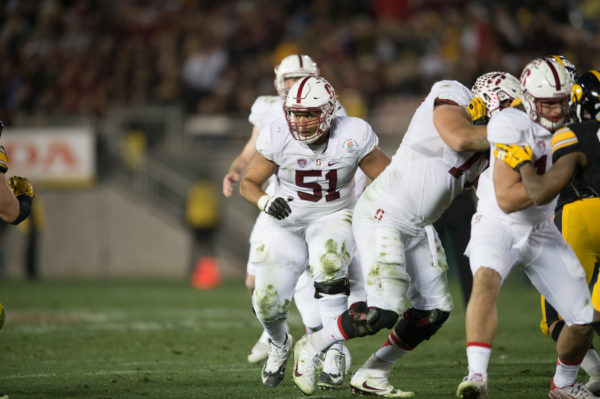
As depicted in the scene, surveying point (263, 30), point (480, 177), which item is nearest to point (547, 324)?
point (480, 177)

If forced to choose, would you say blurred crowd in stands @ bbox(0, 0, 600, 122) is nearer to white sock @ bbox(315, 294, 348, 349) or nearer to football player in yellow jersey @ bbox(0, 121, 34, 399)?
white sock @ bbox(315, 294, 348, 349)

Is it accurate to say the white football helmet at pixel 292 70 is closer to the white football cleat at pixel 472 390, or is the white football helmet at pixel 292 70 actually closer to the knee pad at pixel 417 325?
the knee pad at pixel 417 325

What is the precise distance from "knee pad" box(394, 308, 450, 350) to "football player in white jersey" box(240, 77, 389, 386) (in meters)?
0.37

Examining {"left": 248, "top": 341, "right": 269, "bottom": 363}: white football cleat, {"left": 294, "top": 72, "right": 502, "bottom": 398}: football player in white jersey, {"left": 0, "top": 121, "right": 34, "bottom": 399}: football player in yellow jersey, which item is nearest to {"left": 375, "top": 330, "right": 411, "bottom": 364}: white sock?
{"left": 294, "top": 72, "right": 502, "bottom": 398}: football player in white jersey

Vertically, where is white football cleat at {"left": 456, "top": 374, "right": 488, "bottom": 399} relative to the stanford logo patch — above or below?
below

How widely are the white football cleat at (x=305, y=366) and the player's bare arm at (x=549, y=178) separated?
1538 mm

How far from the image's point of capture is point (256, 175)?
5352mm

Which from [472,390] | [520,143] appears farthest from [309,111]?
[472,390]

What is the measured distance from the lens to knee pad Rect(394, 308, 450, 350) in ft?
16.6

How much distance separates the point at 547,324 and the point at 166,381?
2.29 m

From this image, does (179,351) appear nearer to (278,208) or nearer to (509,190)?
(278,208)

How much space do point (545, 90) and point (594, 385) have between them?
174 centimetres

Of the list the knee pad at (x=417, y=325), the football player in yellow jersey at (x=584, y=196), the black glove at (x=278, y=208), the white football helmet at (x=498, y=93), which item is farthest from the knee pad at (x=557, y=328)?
the black glove at (x=278, y=208)

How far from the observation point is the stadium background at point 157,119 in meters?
15.0
